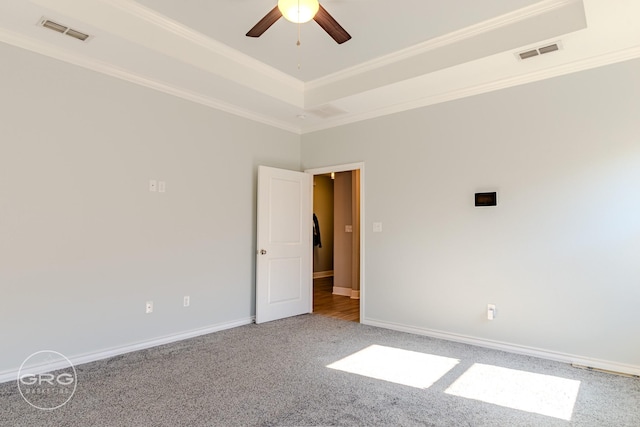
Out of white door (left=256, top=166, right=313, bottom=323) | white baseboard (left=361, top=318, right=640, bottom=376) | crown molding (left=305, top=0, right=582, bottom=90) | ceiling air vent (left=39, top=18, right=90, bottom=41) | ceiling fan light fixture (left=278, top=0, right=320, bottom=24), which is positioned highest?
crown molding (left=305, top=0, right=582, bottom=90)

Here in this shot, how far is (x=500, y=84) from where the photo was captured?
11.7ft

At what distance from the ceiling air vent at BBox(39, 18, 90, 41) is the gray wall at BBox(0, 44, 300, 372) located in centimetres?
38

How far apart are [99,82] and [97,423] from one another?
2812 millimetres

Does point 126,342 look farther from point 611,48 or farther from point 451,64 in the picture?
point 611,48

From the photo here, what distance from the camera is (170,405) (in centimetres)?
238

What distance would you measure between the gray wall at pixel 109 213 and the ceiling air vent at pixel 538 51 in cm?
312

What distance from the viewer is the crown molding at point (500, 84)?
302cm

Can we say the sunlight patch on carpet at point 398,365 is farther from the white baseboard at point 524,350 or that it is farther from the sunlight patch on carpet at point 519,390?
the white baseboard at point 524,350

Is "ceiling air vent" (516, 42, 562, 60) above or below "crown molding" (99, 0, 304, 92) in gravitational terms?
below

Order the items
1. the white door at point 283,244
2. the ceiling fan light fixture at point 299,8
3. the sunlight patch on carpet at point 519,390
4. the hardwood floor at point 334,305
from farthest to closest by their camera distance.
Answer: the hardwood floor at point 334,305 < the white door at point 283,244 < the sunlight patch on carpet at point 519,390 < the ceiling fan light fixture at point 299,8

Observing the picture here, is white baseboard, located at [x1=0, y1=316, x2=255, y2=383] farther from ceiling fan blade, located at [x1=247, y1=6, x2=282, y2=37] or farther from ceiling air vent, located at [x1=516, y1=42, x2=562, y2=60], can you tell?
ceiling air vent, located at [x1=516, y1=42, x2=562, y2=60]

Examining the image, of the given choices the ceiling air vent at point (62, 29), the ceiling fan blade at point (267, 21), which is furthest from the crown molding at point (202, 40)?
the ceiling fan blade at point (267, 21)

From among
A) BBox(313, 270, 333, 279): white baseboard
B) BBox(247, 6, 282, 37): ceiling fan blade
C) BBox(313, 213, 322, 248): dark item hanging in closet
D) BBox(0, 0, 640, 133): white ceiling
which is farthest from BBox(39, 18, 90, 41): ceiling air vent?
BBox(313, 270, 333, 279): white baseboard

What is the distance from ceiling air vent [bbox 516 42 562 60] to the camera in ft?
9.60
